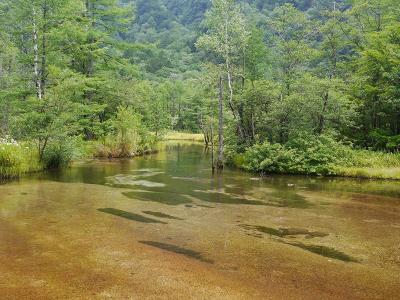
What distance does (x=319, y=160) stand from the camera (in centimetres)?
2114

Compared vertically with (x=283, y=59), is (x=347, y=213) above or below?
below

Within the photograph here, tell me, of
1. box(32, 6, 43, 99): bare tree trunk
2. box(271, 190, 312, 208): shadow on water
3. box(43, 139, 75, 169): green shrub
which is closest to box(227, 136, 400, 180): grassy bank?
box(271, 190, 312, 208): shadow on water

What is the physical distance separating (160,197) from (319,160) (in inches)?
418

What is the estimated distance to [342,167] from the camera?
2091 centimetres

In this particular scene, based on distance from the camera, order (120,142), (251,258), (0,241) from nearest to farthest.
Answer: (251,258) < (0,241) < (120,142)

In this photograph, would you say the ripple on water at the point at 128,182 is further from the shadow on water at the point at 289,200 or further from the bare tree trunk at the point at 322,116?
the bare tree trunk at the point at 322,116

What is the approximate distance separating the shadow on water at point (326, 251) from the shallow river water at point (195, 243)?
0.07 ft

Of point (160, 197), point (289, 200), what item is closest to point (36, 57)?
point (160, 197)

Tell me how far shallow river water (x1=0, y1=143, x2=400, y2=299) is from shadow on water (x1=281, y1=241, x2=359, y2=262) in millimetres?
20

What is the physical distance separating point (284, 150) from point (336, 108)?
473 cm

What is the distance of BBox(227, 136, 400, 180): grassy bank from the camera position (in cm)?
2073

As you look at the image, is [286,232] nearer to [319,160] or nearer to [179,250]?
[179,250]

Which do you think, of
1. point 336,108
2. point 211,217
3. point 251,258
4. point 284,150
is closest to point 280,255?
point 251,258

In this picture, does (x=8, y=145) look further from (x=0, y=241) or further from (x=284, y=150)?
(x=284, y=150)
